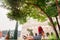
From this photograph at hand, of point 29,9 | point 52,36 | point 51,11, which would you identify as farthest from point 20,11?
point 52,36

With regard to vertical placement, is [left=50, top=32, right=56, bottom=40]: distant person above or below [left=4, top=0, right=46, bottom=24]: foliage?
below

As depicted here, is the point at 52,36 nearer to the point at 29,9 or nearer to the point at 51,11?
the point at 51,11

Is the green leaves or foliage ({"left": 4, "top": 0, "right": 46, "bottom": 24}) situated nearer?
foliage ({"left": 4, "top": 0, "right": 46, "bottom": 24})

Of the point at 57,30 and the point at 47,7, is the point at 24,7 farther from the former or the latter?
the point at 57,30

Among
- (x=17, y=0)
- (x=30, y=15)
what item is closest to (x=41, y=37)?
(x=30, y=15)

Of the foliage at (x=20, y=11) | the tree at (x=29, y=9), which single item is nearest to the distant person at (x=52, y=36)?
the tree at (x=29, y=9)

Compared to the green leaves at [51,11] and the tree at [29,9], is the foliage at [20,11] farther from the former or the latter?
the green leaves at [51,11]

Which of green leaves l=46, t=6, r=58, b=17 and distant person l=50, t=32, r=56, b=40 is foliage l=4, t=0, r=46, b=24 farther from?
distant person l=50, t=32, r=56, b=40

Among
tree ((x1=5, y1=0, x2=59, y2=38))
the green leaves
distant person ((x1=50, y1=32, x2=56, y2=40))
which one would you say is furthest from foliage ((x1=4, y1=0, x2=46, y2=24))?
distant person ((x1=50, y1=32, x2=56, y2=40))

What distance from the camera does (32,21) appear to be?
3354mm

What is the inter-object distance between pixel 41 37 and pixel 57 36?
0.33 meters

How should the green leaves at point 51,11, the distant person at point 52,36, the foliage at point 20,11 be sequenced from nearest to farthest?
1. the foliage at point 20,11
2. the green leaves at point 51,11
3. the distant person at point 52,36

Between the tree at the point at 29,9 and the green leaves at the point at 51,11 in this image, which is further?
the green leaves at the point at 51,11

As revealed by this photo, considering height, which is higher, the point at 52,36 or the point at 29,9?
the point at 29,9
